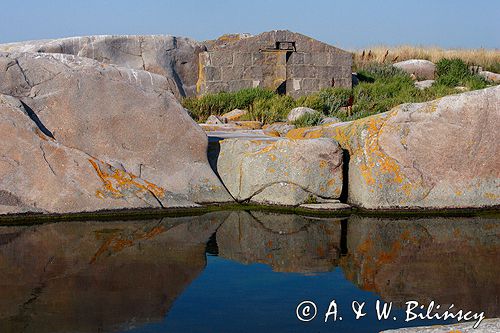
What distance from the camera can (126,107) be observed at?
27.6ft

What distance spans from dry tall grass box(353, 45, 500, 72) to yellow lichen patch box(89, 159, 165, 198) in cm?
1796

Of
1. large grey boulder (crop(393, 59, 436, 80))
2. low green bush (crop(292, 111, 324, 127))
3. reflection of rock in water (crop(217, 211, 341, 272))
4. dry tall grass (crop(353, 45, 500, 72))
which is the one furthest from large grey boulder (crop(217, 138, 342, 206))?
dry tall grass (crop(353, 45, 500, 72))

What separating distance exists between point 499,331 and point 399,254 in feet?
8.15

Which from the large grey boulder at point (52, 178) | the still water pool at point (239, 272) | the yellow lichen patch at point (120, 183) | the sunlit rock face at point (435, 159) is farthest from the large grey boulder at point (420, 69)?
Result: the large grey boulder at point (52, 178)

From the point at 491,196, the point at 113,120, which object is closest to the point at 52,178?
the point at 113,120

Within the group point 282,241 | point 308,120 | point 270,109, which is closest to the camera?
point 282,241

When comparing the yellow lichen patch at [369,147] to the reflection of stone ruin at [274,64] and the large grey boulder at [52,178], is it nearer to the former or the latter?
the large grey boulder at [52,178]

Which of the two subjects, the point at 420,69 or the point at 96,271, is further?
the point at 420,69

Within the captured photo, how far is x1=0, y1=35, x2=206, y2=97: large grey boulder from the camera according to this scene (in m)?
17.2

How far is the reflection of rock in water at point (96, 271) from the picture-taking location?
448 centimetres

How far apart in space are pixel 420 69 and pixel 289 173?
A: 17.1 m

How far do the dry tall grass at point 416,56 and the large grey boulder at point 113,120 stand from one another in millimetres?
17344

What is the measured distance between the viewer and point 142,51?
1786 centimetres

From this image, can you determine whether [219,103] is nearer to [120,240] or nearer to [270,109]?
[270,109]
